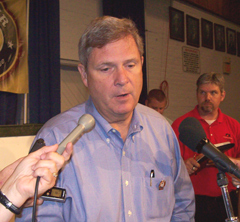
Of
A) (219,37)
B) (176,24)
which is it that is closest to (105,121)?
(176,24)

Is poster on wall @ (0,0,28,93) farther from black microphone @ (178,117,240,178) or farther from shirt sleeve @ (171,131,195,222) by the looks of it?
black microphone @ (178,117,240,178)

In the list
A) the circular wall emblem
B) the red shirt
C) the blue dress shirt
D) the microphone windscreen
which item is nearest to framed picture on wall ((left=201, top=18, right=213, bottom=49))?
the red shirt

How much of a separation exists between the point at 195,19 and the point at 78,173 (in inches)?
233

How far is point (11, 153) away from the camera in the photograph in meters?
2.13

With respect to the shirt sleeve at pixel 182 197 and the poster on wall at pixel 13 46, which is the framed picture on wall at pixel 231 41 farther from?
the shirt sleeve at pixel 182 197

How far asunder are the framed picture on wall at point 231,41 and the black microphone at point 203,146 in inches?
270

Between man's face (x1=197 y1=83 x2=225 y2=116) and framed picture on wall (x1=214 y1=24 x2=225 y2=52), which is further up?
framed picture on wall (x1=214 y1=24 x2=225 y2=52)

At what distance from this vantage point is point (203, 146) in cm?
98

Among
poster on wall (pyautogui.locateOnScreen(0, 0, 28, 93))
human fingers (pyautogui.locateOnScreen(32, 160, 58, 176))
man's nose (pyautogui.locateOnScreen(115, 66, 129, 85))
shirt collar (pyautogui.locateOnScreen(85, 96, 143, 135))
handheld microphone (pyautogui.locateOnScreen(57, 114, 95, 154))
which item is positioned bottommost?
human fingers (pyautogui.locateOnScreen(32, 160, 58, 176))

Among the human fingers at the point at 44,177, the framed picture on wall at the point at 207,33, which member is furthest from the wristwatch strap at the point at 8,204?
the framed picture on wall at the point at 207,33

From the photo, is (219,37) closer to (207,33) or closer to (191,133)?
(207,33)

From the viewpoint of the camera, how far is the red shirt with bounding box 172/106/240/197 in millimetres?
2342

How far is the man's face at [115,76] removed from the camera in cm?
133

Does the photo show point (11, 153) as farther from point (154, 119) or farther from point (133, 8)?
point (133, 8)
